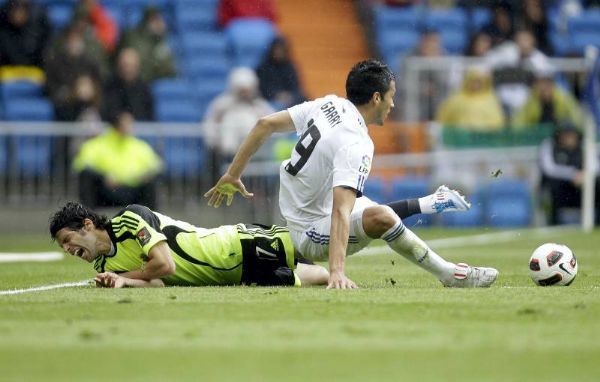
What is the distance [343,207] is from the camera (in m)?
9.66

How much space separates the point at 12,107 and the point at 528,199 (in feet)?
26.8

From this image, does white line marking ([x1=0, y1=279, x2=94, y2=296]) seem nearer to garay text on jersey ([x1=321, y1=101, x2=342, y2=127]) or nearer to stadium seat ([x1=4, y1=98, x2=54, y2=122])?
garay text on jersey ([x1=321, y1=101, x2=342, y2=127])

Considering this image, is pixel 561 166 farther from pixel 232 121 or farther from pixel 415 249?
pixel 415 249

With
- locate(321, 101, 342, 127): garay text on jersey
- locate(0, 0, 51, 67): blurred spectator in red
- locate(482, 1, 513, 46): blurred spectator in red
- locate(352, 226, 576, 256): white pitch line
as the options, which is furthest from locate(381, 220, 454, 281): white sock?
locate(482, 1, 513, 46): blurred spectator in red

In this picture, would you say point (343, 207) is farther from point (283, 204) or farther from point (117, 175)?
point (117, 175)

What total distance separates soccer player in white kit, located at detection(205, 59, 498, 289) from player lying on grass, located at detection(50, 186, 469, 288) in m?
0.28

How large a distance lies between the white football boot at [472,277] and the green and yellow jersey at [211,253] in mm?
1265

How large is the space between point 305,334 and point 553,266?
3.56 m

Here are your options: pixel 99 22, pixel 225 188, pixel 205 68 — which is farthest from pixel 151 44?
pixel 225 188

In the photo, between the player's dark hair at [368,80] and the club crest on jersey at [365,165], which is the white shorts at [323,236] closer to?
the club crest on jersey at [365,165]

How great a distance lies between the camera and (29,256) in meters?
15.6

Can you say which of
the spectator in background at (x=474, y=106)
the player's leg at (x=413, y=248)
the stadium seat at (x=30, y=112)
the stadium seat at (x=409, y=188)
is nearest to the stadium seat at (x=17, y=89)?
the stadium seat at (x=30, y=112)

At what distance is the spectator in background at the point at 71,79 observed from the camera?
68.3 feet

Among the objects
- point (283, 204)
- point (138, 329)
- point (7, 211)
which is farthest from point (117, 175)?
point (138, 329)
